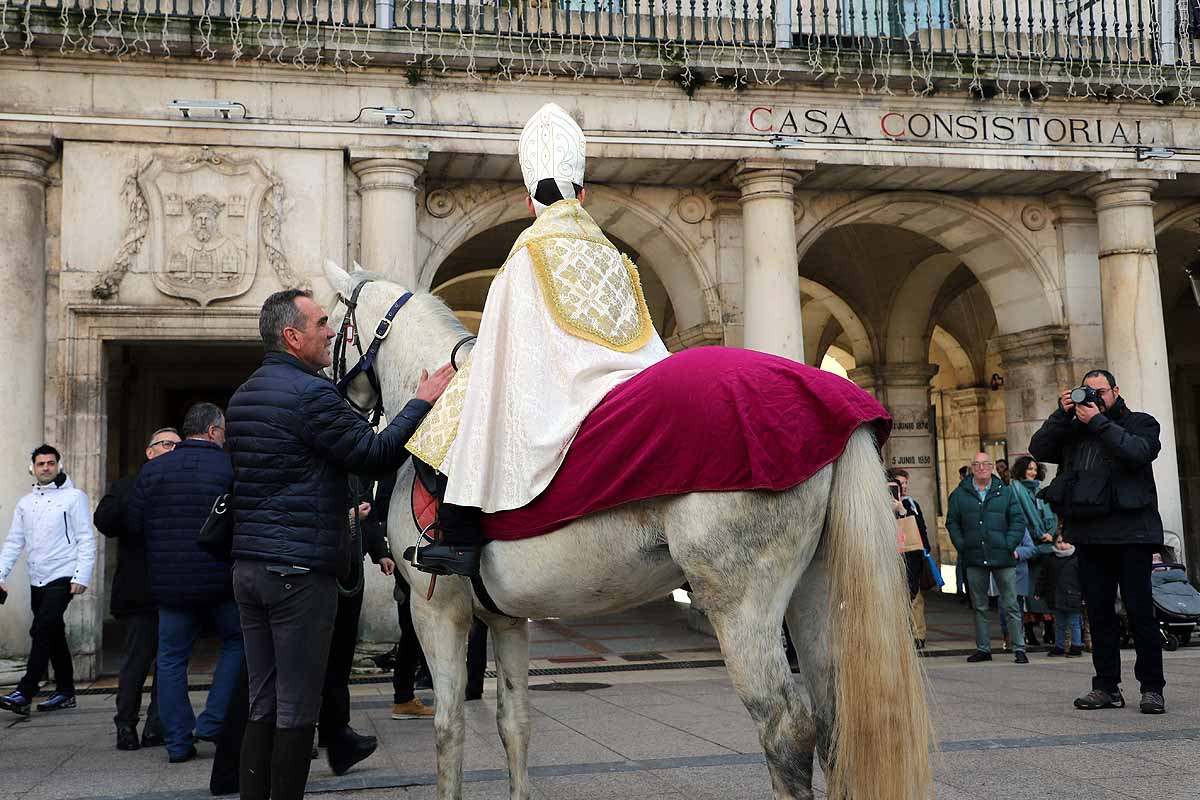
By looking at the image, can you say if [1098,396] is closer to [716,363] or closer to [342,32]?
[716,363]

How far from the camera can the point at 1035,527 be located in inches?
420

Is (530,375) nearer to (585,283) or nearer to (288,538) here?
(585,283)

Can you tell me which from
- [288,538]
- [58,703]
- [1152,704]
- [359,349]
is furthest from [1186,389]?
[288,538]

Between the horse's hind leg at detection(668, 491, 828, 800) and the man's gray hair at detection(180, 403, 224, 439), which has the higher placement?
the man's gray hair at detection(180, 403, 224, 439)

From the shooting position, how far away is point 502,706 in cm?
442

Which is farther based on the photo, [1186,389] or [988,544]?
[1186,389]

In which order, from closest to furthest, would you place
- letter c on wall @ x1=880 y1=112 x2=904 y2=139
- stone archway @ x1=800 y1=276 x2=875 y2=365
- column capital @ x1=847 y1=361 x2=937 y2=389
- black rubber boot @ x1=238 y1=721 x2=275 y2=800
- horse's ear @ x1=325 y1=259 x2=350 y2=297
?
black rubber boot @ x1=238 y1=721 x2=275 y2=800, horse's ear @ x1=325 y1=259 x2=350 y2=297, letter c on wall @ x1=880 y1=112 x2=904 y2=139, column capital @ x1=847 y1=361 x2=937 y2=389, stone archway @ x1=800 y1=276 x2=875 y2=365

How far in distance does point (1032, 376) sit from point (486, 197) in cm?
676

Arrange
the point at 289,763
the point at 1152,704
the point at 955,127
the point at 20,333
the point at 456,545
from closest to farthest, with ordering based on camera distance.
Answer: the point at 289,763 → the point at 456,545 → the point at 1152,704 → the point at 20,333 → the point at 955,127

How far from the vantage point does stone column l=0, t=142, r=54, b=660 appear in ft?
32.4

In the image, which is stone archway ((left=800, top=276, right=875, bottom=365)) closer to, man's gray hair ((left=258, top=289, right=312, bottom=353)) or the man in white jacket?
the man in white jacket

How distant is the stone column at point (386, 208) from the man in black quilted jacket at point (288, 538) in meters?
6.85

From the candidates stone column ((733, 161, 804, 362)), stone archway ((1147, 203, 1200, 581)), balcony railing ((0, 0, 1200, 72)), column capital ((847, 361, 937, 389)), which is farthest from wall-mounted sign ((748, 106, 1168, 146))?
stone archway ((1147, 203, 1200, 581))

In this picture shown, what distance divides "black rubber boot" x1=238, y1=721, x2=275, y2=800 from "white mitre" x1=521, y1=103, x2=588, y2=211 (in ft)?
7.19
